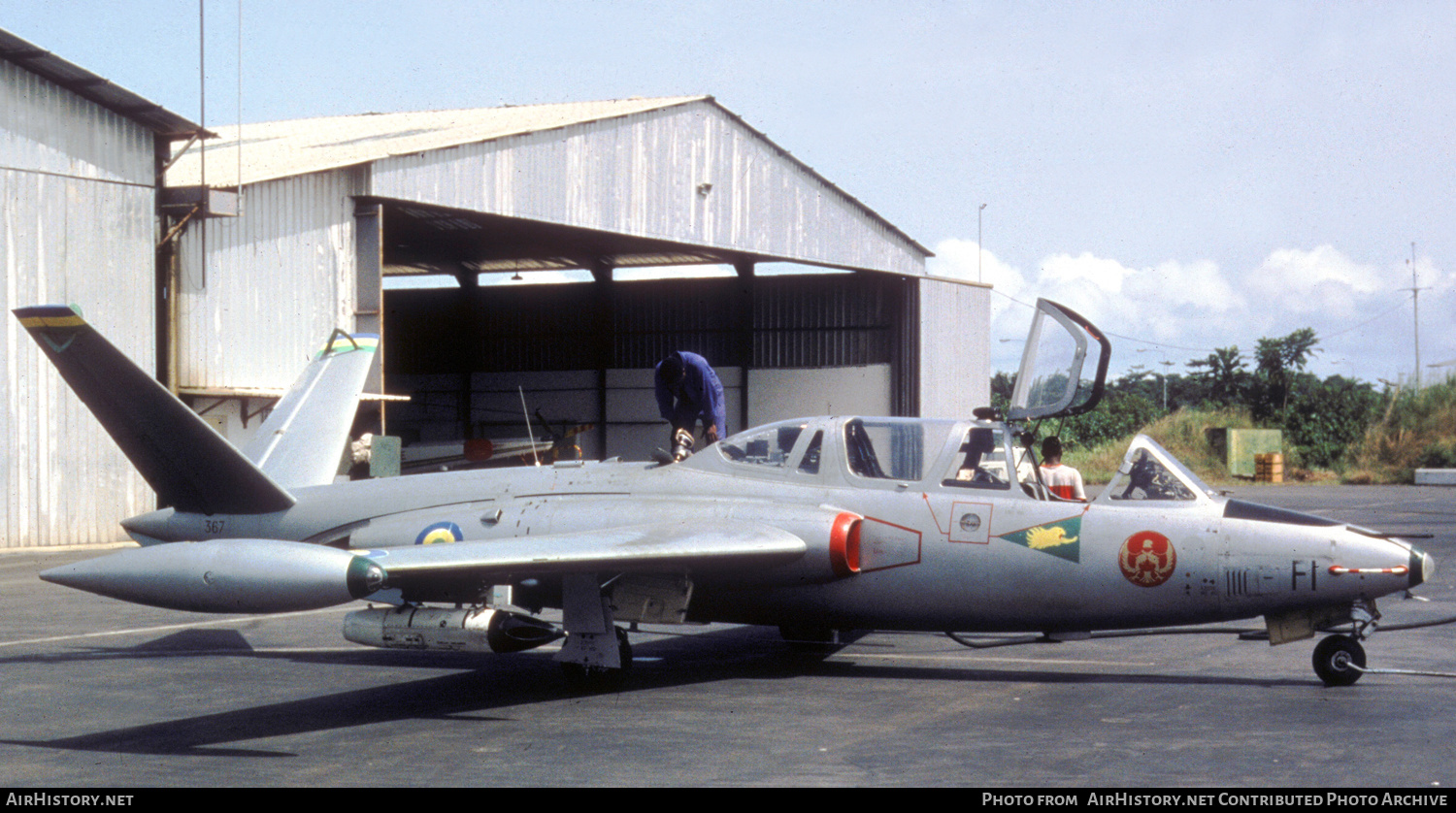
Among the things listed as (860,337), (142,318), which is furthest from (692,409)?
(860,337)

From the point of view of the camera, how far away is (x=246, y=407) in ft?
83.5

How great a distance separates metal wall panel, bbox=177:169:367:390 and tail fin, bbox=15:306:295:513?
14385mm

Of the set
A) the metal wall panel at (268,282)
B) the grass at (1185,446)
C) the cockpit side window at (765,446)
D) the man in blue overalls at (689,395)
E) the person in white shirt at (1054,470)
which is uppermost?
the metal wall panel at (268,282)

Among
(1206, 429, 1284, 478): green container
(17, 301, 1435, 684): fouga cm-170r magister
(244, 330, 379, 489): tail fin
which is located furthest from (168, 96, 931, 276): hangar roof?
(1206, 429, 1284, 478): green container

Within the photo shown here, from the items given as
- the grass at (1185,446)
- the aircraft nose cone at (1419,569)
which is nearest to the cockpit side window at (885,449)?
the aircraft nose cone at (1419,569)

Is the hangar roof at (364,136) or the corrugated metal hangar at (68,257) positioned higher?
the hangar roof at (364,136)

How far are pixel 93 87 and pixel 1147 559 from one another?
21526 millimetres

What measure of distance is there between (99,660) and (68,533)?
13553 mm

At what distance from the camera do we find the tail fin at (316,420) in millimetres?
12812

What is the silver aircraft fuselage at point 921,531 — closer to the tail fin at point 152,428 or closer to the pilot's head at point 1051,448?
the tail fin at point 152,428

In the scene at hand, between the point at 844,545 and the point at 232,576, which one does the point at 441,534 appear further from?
the point at 844,545

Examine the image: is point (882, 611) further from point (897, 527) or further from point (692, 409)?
point (692, 409)

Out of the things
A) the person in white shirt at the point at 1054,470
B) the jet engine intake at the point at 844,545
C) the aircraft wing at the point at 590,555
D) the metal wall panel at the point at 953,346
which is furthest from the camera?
the metal wall panel at the point at 953,346

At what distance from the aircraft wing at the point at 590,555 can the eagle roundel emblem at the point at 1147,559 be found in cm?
247
